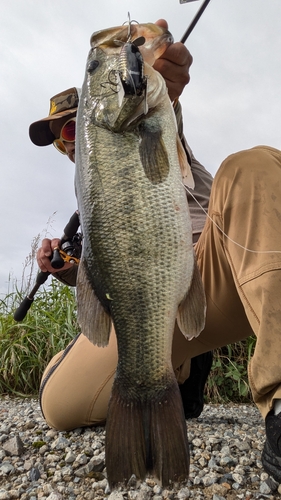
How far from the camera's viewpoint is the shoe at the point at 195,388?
299 cm

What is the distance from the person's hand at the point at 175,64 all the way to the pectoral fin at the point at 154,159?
2.51 ft

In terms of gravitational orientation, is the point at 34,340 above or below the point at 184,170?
below

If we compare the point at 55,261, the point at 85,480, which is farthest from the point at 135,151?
the point at 85,480

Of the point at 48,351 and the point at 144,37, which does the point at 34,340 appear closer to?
the point at 48,351

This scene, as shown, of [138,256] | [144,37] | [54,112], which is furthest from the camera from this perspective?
[54,112]

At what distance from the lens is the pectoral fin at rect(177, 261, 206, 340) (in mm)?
1569

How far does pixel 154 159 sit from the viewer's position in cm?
161

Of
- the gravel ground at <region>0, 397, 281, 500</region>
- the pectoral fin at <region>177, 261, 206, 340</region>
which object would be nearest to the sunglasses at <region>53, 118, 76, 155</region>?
the gravel ground at <region>0, 397, 281, 500</region>

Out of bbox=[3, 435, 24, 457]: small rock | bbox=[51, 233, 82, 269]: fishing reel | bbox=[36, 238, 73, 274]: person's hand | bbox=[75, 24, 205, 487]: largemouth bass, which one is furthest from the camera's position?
bbox=[36, 238, 73, 274]: person's hand

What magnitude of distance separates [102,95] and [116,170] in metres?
0.42

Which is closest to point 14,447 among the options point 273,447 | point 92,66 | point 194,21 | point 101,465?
point 101,465

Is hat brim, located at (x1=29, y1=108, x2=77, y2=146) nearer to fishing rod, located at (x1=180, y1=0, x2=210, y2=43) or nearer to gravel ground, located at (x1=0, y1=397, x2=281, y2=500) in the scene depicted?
fishing rod, located at (x1=180, y1=0, x2=210, y2=43)

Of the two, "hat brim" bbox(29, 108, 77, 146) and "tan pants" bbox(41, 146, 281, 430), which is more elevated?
"hat brim" bbox(29, 108, 77, 146)

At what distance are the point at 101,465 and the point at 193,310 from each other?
3.90 ft
